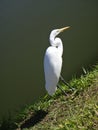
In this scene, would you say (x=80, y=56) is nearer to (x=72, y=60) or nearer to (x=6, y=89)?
(x=72, y=60)

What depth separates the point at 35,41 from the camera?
759 centimetres

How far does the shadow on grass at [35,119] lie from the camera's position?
5574 millimetres

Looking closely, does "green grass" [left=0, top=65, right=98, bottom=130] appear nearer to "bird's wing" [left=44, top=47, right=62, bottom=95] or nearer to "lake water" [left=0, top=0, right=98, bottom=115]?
"bird's wing" [left=44, top=47, right=62, bottom=95]

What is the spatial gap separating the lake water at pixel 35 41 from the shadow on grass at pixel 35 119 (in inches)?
44.9

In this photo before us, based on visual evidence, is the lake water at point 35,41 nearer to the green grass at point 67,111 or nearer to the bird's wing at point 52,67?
the green grass at point 67,111

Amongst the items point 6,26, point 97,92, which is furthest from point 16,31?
point 97,92

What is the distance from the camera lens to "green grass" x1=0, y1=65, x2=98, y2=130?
15.5 ft

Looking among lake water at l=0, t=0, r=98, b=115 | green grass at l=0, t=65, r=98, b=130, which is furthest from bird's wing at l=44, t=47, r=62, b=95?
lake water at l=0, t=0, r=98, b=115

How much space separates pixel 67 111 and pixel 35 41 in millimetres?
2484

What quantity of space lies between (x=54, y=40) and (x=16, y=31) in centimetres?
215

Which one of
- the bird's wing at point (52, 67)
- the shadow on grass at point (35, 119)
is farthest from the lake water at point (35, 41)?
the bird's wing at point (52, 67)

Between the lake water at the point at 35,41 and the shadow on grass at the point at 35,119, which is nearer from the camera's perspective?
the shadow on grass at the point at 35,119

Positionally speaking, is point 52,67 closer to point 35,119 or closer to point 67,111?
point 67,111

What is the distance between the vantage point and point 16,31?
764 centimetres
